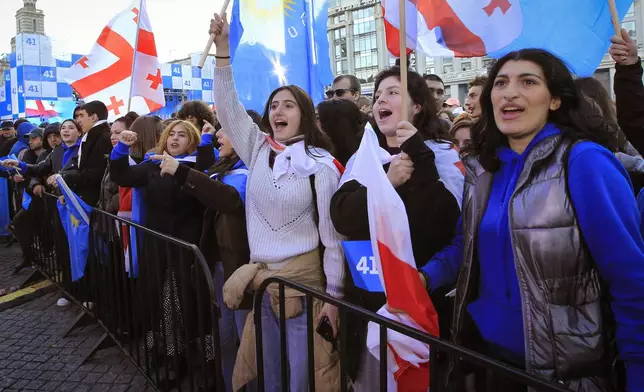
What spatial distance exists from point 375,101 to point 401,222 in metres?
0.96

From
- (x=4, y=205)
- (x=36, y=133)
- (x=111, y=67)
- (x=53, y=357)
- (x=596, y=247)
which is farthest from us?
(x=4, y=205)

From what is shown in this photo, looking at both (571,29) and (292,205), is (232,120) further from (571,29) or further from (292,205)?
(571,29)

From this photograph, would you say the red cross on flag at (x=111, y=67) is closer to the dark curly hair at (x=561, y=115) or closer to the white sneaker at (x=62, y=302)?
the white sneaker at (x=62, y=302)

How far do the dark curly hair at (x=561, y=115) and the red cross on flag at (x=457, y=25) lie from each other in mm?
889

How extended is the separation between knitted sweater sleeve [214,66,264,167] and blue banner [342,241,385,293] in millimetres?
1084

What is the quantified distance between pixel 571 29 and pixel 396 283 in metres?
1.82

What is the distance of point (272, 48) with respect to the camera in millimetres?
4195

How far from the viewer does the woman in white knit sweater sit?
8.27ft

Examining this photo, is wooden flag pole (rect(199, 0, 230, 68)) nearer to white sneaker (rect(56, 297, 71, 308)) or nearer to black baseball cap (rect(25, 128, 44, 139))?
white sneaker (rect(56, 297, 71, 308))

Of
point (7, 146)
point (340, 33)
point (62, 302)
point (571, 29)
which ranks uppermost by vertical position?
point (340, 33)

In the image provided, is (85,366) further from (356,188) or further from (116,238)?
(356,188)

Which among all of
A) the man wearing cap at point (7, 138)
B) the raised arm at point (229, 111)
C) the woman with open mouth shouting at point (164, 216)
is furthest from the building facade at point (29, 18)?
the raised arm at point (229, 111)

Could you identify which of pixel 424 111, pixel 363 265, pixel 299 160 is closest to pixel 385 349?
pixel 363 265

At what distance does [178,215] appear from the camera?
11.9ft
